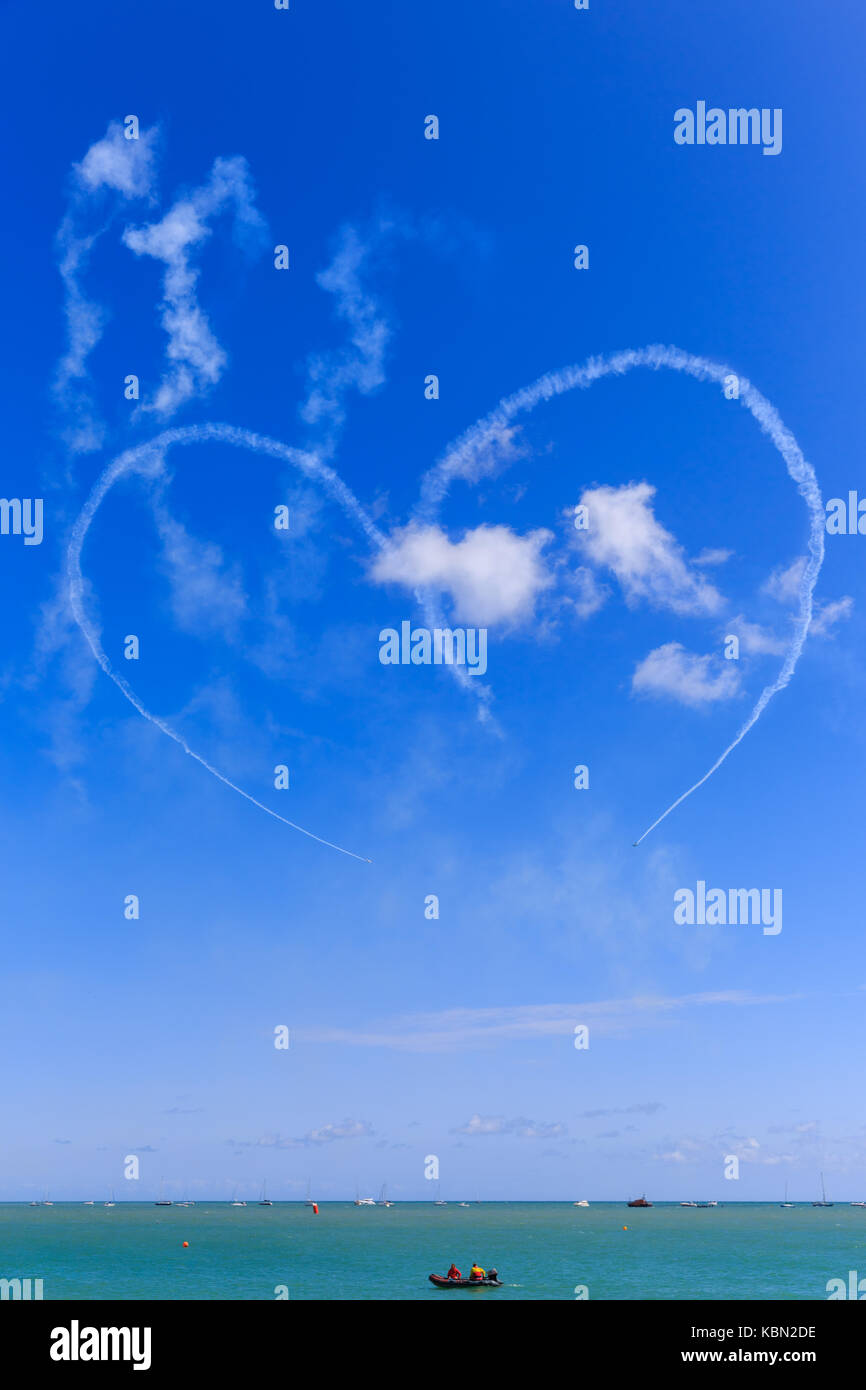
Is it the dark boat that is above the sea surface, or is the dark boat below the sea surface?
above

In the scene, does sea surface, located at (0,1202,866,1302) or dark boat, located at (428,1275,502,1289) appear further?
sea surface, located at (0,1202,866,1302)

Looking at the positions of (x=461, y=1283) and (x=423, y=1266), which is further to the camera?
(x=423, y=1266)

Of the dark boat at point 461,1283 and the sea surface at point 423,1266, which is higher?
the dark boat at point 461,1283

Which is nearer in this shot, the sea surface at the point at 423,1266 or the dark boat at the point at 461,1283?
the dark boat at the point at 461,1283
